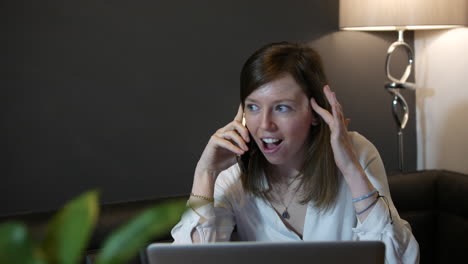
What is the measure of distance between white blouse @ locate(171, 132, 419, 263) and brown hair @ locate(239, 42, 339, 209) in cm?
4

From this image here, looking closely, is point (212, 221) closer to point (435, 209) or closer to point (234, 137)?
point (234, 137)

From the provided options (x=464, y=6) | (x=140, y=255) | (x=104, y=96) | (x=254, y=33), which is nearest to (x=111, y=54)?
(x=104, y=96)

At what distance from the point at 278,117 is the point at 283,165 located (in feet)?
0.60

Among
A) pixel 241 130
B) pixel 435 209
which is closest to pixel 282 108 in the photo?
pixel 241 130

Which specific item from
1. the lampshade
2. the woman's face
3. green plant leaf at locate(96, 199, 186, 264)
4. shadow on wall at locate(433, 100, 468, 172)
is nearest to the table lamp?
the lampshade

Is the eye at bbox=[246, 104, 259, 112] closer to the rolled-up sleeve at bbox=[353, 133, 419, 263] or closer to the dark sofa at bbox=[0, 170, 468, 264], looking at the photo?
the rolled-up sleeve at bbox=[353, 133, 419, 263]

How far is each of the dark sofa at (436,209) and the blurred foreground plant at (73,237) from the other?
2.18 metres

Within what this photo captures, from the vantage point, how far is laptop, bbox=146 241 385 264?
1.12 m

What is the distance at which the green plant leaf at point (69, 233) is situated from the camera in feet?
1.67

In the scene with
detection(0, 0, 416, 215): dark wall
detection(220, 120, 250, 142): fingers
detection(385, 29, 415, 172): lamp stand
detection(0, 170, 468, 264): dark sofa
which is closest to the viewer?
detection(220, 120, 250, 142): fingers

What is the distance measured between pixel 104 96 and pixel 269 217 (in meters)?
0.81

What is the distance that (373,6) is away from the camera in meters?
2.70

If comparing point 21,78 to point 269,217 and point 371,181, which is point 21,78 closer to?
point 269,217

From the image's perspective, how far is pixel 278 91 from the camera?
1965 millimetres
